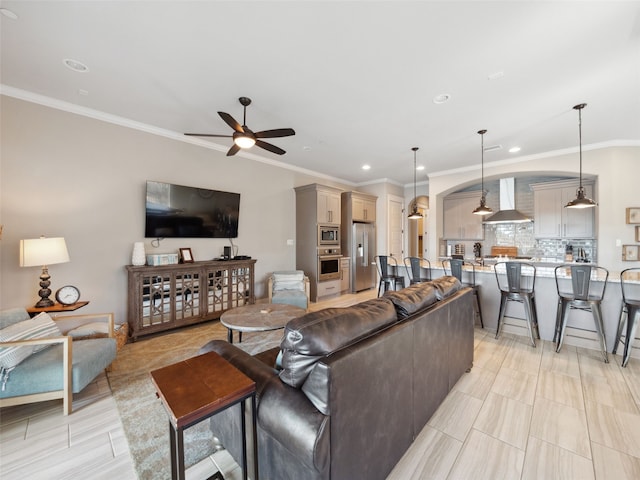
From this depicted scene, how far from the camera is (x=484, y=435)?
1.69 m

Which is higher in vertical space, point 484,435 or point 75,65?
point 75,65

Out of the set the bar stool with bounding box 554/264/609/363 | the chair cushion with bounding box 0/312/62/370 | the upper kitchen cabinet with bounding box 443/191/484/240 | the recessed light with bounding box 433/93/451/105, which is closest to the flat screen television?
the chair cushion with bounding box 0/312/62/370

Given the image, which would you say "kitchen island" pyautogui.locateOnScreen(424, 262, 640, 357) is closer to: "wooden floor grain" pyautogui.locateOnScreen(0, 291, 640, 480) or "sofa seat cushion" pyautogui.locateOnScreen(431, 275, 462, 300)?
"wooden floor grain" pyautogui.locateOnScreen(0, 291, 640, 480)

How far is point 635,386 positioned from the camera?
2215 millimetres

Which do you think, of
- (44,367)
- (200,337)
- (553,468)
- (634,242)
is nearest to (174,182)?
(200,337)

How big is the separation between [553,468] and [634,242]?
4.60 meters

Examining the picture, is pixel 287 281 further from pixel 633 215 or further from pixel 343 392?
pixel 633 215

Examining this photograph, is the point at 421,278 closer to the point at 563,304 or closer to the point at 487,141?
the point at 563,304

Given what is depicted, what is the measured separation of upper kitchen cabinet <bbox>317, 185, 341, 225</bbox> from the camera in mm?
5381

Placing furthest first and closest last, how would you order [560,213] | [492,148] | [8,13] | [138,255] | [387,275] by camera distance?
1. [560,213]
2. [387,275]
3. [492,148]
4. [138,255]
5. [8,13]

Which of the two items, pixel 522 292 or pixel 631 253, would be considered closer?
pixel 522 292

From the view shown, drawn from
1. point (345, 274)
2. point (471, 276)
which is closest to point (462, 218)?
point (471, 276)

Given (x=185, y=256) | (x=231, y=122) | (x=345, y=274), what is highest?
(x=231, y=122)

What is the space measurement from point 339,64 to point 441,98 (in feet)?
4.29
